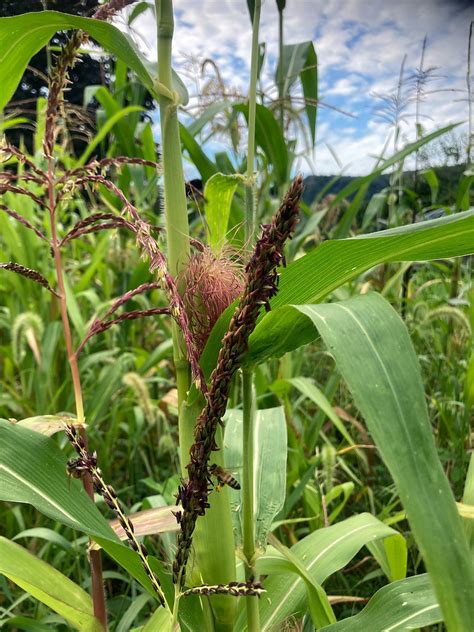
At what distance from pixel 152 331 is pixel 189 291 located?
1.46m

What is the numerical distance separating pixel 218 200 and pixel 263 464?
1.11 ft

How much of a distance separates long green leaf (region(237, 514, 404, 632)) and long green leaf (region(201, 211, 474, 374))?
11.0 inches

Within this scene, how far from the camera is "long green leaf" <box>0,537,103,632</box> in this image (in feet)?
1.47

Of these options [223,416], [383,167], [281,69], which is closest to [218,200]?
[223,416]

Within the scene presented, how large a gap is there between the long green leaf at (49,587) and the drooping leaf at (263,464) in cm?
16

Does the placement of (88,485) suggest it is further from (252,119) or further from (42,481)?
(252,119)

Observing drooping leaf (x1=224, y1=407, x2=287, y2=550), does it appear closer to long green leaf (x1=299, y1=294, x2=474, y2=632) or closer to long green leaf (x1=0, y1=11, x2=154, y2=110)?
long green leaf (x1=299, y1=294, x2=474, y2=632)

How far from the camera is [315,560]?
61cm

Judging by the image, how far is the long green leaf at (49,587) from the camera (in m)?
0.45

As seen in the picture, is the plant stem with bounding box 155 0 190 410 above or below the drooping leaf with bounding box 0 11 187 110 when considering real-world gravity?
below

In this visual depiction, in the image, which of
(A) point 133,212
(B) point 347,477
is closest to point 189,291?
(A) point 133,212

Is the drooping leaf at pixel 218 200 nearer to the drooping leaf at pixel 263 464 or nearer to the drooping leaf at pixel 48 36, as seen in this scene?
the drooping leaf at pixel 48 36

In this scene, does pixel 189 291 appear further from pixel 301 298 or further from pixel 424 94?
pixel 424 94

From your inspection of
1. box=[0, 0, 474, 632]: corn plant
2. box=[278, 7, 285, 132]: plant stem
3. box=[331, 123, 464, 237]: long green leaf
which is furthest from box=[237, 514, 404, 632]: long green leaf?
box=[278, 7, 285, 132]: plant stem
